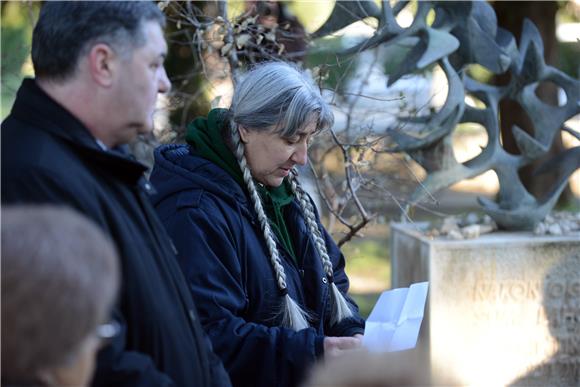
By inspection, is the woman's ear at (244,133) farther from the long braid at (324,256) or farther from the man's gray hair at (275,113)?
the long braid at (324,256)

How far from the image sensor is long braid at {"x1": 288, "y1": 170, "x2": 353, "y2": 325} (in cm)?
297

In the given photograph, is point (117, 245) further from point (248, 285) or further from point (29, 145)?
point (248, 285)

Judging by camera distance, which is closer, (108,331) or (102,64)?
(108,331)

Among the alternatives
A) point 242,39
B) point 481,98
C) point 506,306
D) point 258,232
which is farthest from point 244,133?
point 481,98

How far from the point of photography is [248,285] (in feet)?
8.84

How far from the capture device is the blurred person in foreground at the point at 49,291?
1348 millimetres

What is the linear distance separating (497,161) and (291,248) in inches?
112

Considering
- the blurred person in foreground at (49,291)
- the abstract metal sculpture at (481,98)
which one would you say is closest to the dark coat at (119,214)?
the blurred person in foreground at (49,291)

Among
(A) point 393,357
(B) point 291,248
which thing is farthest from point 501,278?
(A) point 393,357

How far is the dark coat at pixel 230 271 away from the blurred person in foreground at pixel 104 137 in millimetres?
556

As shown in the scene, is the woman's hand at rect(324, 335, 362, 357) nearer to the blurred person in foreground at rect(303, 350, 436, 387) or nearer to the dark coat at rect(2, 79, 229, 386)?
the dark coat at rect(2, 79, 229, 386)

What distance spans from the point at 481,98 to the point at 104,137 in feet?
12.6

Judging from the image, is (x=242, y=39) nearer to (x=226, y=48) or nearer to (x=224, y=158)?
(x=226, y=48)

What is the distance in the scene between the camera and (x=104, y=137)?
1.98 metres
